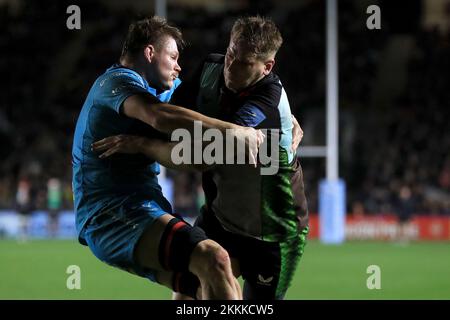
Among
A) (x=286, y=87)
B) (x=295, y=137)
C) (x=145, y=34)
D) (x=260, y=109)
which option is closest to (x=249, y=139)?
(x=260, y=109)

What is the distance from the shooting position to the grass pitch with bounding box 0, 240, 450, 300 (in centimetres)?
1023

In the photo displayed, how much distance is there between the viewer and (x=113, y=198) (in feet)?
16.7

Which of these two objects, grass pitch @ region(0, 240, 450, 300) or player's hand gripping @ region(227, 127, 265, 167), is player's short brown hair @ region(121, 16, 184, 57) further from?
grass pitch @ region(0, 240, 450, 300)

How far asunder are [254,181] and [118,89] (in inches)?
48.3

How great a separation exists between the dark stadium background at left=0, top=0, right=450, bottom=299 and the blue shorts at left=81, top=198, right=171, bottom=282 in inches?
656

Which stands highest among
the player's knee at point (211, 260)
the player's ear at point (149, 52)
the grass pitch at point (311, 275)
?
the player's ear at point (149, 52)

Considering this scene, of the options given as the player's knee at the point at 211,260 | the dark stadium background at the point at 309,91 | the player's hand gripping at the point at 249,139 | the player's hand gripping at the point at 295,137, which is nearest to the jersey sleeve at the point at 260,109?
the player's hand gripping at the point at 249,139

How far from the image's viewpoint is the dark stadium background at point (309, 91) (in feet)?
74.8

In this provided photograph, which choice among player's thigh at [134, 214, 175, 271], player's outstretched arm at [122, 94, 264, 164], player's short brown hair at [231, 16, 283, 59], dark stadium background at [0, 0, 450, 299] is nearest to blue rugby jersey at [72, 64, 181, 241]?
player's outstretched arm at [122, 94, 264, 164]

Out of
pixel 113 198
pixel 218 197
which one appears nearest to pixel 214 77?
pixel 218 197

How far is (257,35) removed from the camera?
5.50 m

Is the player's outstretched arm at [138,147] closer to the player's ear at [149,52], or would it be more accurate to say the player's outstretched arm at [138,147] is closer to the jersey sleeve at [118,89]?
the jersey sleeve at [118,89]

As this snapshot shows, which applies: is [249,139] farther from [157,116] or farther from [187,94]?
[187,94]

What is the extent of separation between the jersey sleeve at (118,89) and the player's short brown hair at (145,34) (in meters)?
0.30
